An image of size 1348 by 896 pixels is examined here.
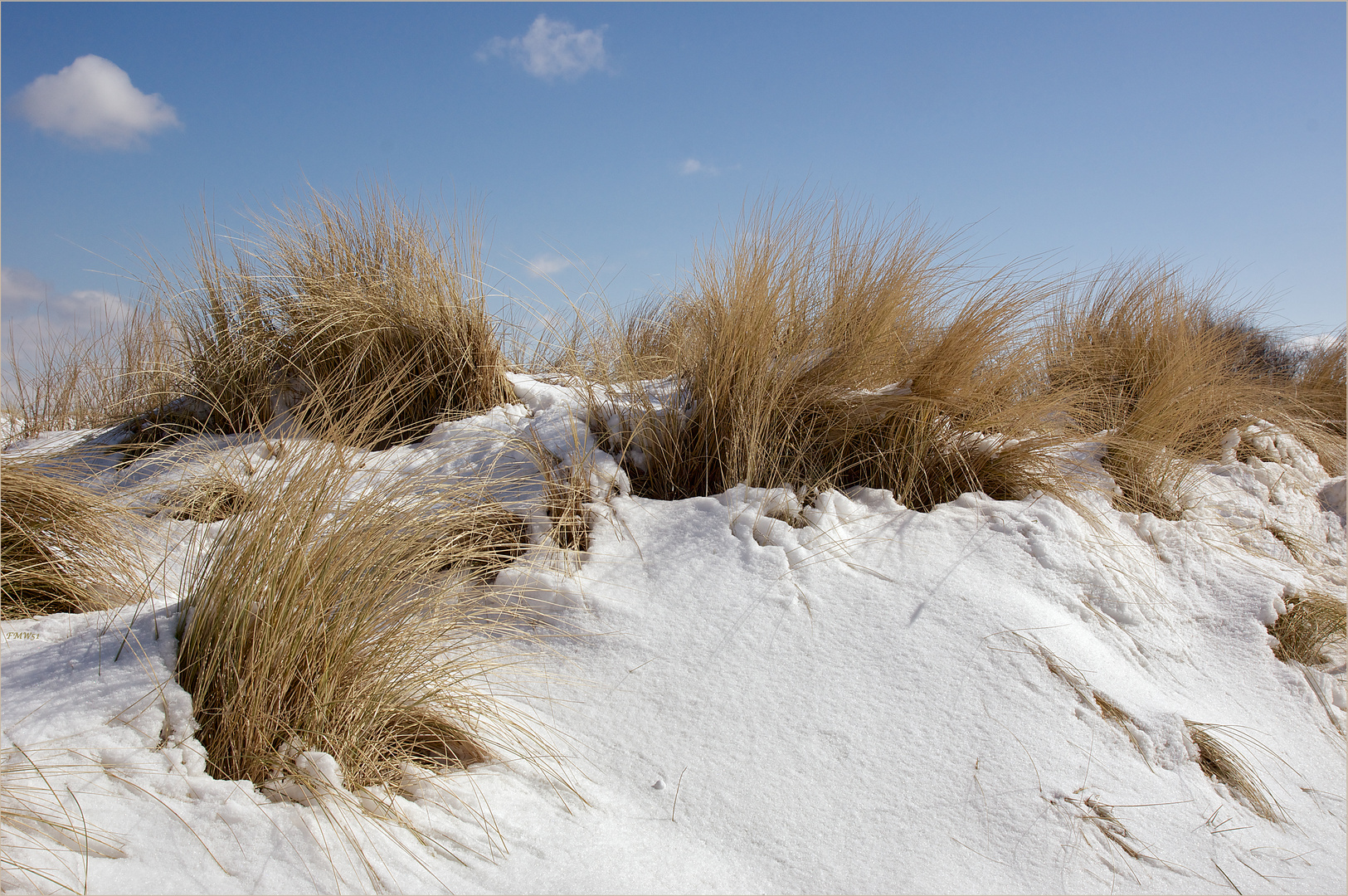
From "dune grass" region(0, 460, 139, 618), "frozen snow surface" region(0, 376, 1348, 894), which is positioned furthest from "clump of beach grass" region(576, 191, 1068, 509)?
"dune grass" region(0, 460, 139, 618)

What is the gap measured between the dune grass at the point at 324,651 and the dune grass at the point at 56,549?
0.61m

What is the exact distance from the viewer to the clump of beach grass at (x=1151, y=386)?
355 cm

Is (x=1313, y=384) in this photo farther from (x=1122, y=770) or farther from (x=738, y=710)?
(x=738, y=710)

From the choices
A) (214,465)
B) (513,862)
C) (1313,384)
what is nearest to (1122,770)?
(513,862)

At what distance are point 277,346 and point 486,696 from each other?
8.92 feet

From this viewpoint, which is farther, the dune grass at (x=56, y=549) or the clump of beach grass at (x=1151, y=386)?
the clump of beach grass at (x=1151, y=386)

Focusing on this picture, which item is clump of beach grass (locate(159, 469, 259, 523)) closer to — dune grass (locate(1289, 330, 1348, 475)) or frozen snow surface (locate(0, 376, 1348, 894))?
frozen snow surface (locate(0, 376, 1348, 894))

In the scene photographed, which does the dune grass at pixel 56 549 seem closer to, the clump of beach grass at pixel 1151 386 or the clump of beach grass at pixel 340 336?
the clump of beach grass at pixel 340 336

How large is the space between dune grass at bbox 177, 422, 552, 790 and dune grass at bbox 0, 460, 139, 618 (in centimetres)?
61

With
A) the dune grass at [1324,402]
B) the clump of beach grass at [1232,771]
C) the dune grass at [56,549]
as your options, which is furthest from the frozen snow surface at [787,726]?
the dune grass at [1324,402]

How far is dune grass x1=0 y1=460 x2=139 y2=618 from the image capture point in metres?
2.23

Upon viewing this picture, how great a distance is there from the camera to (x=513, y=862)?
1.56 metres

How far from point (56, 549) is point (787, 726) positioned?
2.24m

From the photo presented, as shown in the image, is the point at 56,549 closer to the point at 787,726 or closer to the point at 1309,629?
the point at 787,726
